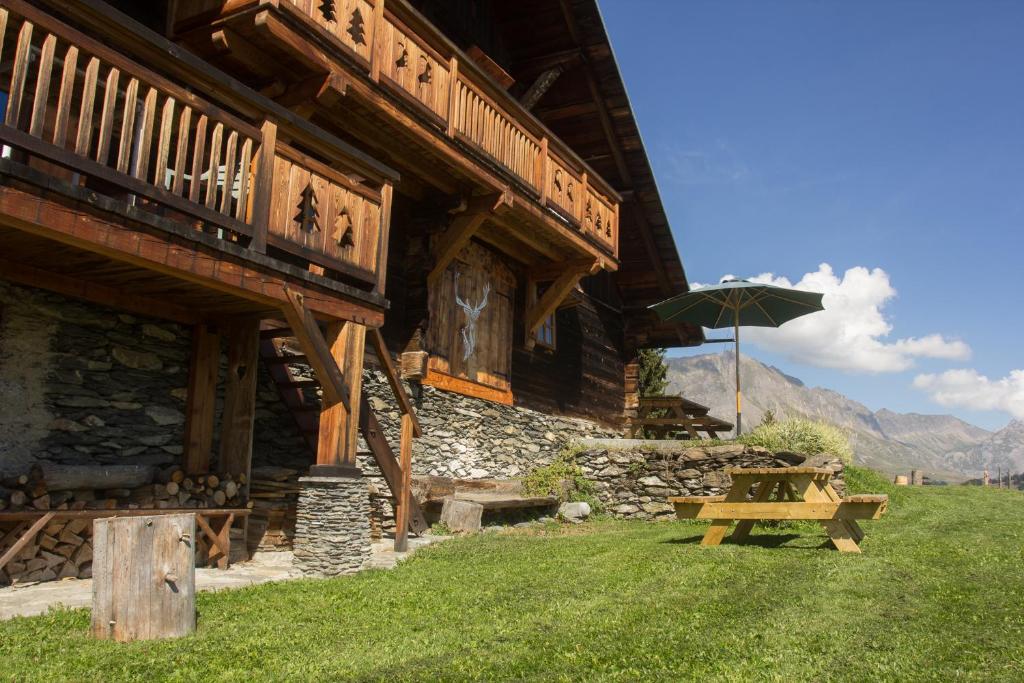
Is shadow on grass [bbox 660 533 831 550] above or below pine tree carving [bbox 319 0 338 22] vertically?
below

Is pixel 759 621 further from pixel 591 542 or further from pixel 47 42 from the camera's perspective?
pixel 47 42

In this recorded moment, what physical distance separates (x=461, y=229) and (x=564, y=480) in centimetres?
550

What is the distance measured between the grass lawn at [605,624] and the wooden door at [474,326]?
464 centimetres

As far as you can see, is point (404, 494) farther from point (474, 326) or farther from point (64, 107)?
point (64, 107)

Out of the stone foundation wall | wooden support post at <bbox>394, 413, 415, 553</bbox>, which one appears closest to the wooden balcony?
the stone foundation wall

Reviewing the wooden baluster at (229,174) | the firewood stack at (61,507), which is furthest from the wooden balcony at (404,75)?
the firewood stack at (61,507)

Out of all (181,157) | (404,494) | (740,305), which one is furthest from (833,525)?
(740,305)

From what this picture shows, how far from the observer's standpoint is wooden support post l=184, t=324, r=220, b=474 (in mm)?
8562

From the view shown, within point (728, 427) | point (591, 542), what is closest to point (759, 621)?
point (591, 542)

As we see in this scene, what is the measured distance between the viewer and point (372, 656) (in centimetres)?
464

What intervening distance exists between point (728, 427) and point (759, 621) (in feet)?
45.3

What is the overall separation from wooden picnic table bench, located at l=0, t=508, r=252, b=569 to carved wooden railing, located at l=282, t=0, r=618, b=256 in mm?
4971

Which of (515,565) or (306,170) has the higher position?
(306,170)

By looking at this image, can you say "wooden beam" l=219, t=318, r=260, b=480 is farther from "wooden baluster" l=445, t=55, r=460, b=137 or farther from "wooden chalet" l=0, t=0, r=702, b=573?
"wooden baluster" l=445, t=55, r=460, b=137
